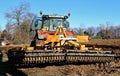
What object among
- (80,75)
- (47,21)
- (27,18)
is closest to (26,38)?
(27,18)

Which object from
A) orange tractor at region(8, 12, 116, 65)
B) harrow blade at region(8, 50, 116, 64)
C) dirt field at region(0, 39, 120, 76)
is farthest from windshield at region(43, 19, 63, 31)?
harrow blade at region(8, 50, 116, 64)

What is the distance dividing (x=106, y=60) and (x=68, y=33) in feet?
8.56

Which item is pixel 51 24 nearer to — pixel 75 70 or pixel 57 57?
pixel 57 57

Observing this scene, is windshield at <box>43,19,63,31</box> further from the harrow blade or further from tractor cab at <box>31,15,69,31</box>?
the harrow blade

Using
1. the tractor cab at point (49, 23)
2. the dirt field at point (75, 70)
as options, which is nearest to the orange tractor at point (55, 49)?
the tractor cab at point (49, 23)

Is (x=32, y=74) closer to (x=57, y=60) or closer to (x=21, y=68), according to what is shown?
(x=57, y=60)

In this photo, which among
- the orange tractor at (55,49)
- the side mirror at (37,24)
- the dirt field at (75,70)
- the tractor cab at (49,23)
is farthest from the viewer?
the side mirror at (37,24)

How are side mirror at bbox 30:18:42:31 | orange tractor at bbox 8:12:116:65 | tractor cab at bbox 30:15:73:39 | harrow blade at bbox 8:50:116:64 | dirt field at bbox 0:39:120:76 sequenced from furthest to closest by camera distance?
side mirror at bbox 30:18:42:31
tractor cab at bbox 30:15:73:39
orange tractor at bbox 8:12:116:65
harrow blade at bbox 8:50:116:64
dirt field at bbox 0:39:120:76

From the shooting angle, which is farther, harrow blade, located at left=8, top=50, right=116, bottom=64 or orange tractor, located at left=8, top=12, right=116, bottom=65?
orange tractor, located at left=8, top=12, right=116, bottom=65

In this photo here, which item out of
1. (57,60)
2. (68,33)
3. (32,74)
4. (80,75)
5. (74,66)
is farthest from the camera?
(68,33)

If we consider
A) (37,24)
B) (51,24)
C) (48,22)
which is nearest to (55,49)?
(51,24)

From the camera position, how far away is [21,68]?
44.7 ft

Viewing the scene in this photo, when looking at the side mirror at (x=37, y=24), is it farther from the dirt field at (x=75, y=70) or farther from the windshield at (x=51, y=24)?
the dirt field at (x=75, y=70)

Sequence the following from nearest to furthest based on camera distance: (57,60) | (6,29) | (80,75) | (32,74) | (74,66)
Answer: (80,75)
(32,74)
(57,60)
(74,66)
(6,29)
